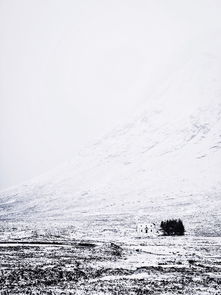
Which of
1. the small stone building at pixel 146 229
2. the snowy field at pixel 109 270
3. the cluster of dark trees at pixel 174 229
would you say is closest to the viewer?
the snowy field at pixel 109 270

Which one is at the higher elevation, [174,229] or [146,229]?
[146,229]

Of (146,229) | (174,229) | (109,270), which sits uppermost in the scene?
(146,229)

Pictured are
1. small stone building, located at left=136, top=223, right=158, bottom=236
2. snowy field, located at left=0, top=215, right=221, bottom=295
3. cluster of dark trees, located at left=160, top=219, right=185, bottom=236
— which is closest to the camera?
snowy field, located at left=0, top=215, right=221, bottom=295

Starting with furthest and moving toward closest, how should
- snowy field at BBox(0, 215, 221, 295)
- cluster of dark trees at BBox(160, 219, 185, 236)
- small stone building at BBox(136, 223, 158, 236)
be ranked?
small stone building at BBox(136, 223, 158, 236) → cluster of dark trees at BBox(160, 219, 185, 236) → snowy field at BBox(0, 215, 221, 295)

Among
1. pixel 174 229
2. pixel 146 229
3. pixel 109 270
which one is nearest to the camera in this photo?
pixel 109 270

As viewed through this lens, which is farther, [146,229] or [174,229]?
[146,229]

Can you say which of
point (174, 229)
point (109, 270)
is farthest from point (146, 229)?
point (109, 270)

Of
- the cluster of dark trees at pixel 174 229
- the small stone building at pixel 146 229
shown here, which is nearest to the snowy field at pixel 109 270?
the cluster of dark trees at pixel 174 229

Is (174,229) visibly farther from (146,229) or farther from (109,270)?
(109,270)

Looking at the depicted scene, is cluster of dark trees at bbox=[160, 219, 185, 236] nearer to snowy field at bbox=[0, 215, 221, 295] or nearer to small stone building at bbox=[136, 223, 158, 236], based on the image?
small stone building at bbox=[136, 223, 158, 236]

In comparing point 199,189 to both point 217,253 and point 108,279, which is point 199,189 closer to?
point 217,253

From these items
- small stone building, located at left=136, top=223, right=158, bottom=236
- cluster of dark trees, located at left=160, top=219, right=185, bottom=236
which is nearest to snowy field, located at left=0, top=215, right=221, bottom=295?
cluster of dark trees, located at left=160, top=219, right=185, bottom=236

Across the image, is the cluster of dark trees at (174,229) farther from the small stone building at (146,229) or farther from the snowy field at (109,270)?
the snowy field at (109,270)

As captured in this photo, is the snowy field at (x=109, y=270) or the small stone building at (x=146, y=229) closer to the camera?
the snowy field at (x=109, y=270)
